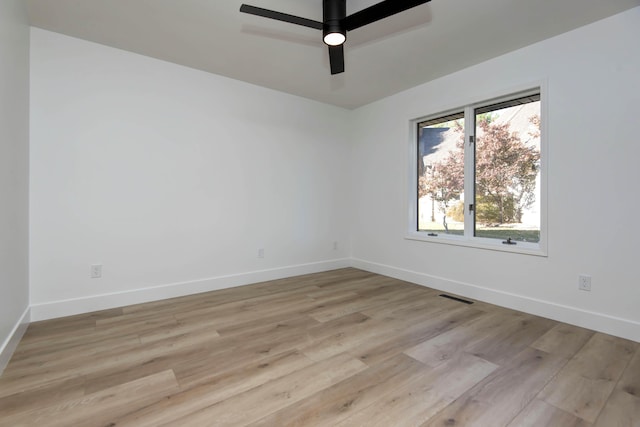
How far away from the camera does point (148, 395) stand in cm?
161

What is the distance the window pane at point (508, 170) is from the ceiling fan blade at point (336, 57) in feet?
6.25

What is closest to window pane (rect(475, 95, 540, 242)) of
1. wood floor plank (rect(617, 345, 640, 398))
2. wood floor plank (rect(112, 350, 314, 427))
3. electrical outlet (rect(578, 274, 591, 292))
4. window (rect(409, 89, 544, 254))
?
window (rect(409, 89, 544, 254))

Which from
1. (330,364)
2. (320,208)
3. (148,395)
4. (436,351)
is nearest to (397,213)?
(320,208)

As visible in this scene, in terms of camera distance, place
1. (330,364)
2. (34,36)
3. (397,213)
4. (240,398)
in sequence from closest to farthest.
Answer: (240,398) → (330,364) → (34,36) → (397,213)

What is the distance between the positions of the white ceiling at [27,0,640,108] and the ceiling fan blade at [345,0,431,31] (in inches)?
18.0

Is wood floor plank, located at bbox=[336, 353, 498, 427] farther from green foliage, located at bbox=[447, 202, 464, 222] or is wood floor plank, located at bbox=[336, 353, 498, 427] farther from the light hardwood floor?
green foliage, located at bbox=[447, 202, 464, 222]

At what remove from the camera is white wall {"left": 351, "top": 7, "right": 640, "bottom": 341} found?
2.34 metres

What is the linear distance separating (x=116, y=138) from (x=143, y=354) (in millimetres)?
2102

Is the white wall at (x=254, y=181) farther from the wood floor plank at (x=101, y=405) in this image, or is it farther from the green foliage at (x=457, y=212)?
the wood floor plank at (x=101, y=405)

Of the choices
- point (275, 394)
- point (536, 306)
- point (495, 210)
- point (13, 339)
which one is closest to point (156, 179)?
point (13, 339)

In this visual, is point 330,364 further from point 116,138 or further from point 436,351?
point 116,138

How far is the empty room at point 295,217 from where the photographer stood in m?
1.72

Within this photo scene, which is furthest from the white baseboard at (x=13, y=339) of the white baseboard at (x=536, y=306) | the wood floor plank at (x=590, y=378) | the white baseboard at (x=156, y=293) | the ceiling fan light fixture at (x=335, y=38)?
the white baseboard at (x=536, y=306)

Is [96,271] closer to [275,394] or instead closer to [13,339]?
[13,339]
